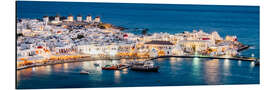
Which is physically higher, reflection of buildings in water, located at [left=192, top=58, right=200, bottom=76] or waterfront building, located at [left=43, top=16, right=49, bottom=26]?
waterfront building, located at [left=43, top=16, right=49, bottom=26]

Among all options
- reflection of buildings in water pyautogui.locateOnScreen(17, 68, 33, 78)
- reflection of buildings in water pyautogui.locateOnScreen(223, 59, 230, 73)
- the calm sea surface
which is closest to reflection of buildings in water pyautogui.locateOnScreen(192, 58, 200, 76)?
the calm sea surface

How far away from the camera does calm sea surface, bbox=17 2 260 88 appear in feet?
24.4

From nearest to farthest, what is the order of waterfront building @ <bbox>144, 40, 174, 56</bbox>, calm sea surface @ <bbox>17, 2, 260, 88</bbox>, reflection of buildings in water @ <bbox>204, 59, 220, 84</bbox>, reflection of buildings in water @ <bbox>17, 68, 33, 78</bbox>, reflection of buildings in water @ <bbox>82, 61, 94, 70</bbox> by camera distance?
reflection of buildings in water @ <bbox>17, 68, 33, 78</bbox>, calm sea surface @ <bbox>17, 2, 260, 88</bbox>, reflection of buildings in water @ <bbox>82, 61, 94, 70</bbox>, reflection of buildings in water @ <bbox>204, 59, 220, 84</bbox>, waterfront building @ <bbox>144, 40, 174, 56</bbox>

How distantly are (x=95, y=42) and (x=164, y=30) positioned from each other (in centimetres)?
113

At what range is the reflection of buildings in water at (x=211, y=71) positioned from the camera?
7820mm

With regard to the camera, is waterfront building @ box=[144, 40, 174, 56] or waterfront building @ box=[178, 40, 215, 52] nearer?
waterfront building @ box=[144, 40, 174, 56]

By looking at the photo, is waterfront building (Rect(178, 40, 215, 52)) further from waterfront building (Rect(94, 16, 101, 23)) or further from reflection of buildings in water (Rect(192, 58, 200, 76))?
waterfront building (Rect(94, 16, 101, 23))

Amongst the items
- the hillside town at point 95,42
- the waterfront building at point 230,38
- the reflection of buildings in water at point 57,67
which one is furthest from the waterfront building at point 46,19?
the waterfront building at point 230,38

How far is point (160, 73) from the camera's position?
7785 mm

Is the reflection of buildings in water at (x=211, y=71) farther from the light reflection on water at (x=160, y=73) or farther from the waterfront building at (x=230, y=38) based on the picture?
the waterfront building at (x=230, y=38)

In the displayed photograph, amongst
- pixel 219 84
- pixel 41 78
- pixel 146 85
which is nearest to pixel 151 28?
pixel 146 85

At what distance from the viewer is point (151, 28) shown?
785 cm
